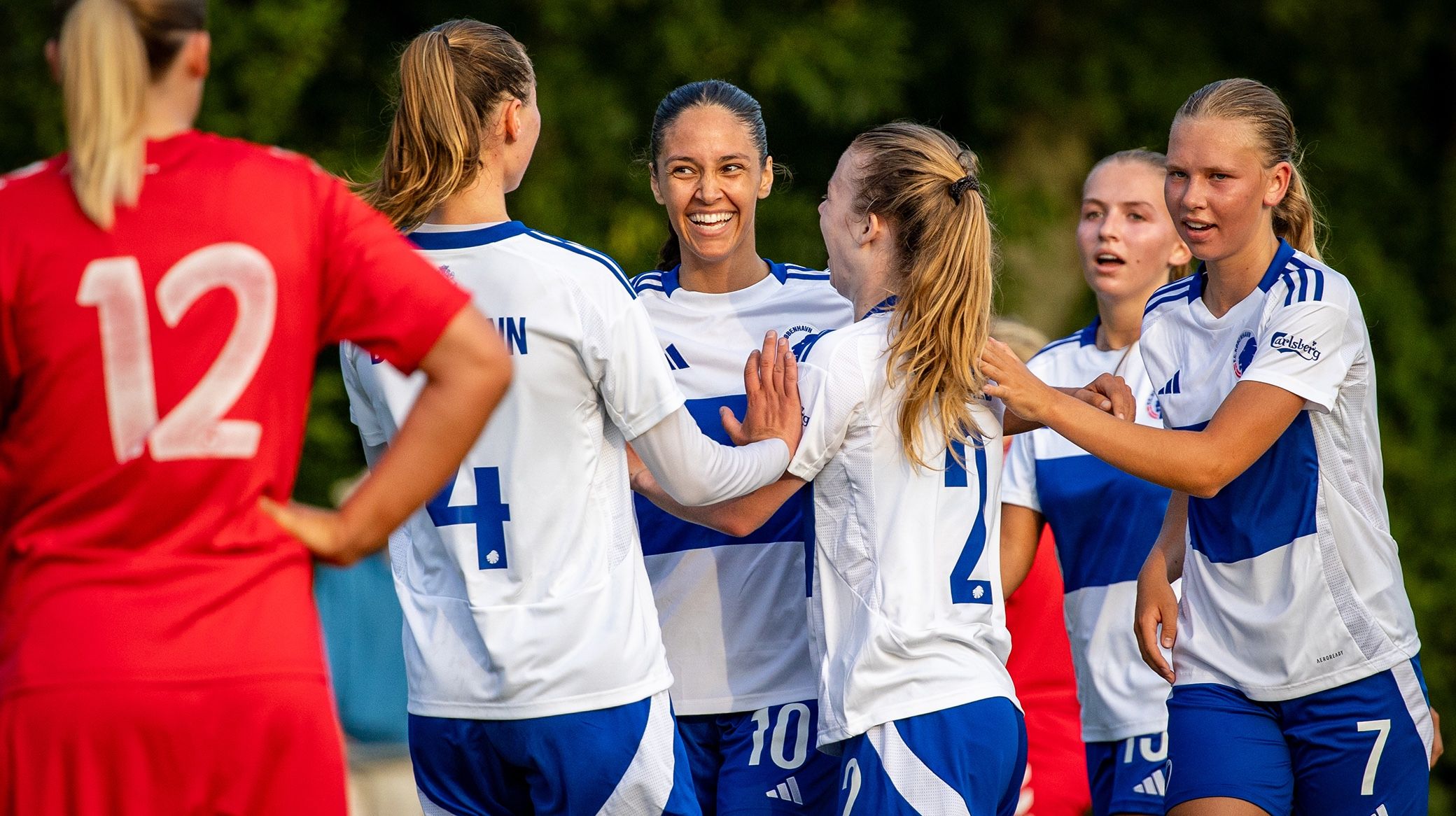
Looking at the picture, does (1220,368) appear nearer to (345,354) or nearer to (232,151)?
(345,354)

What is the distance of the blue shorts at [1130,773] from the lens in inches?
178

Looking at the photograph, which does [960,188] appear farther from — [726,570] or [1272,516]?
[726,570]

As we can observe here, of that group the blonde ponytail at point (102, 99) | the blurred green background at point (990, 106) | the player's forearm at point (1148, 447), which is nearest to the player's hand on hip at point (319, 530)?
the blonde ponytail at point (102, 99)

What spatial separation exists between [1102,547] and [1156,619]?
32.8 inches

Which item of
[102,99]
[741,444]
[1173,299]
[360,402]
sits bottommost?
[741,444]

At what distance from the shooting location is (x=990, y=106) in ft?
30.7

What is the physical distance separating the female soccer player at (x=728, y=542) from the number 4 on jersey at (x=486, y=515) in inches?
23.2

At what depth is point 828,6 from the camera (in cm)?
866

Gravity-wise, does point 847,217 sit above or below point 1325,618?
above

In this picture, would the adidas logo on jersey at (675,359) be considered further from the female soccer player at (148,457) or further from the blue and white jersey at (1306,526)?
the female soccer player at (148,457)

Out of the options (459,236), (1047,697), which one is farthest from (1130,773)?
(459,236)

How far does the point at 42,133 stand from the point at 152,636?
5737mm

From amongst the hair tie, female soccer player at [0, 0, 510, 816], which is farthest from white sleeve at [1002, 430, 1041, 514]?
female soccer player at [0, 0, 510, 816]

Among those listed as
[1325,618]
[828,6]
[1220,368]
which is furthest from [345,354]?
[828,6]
